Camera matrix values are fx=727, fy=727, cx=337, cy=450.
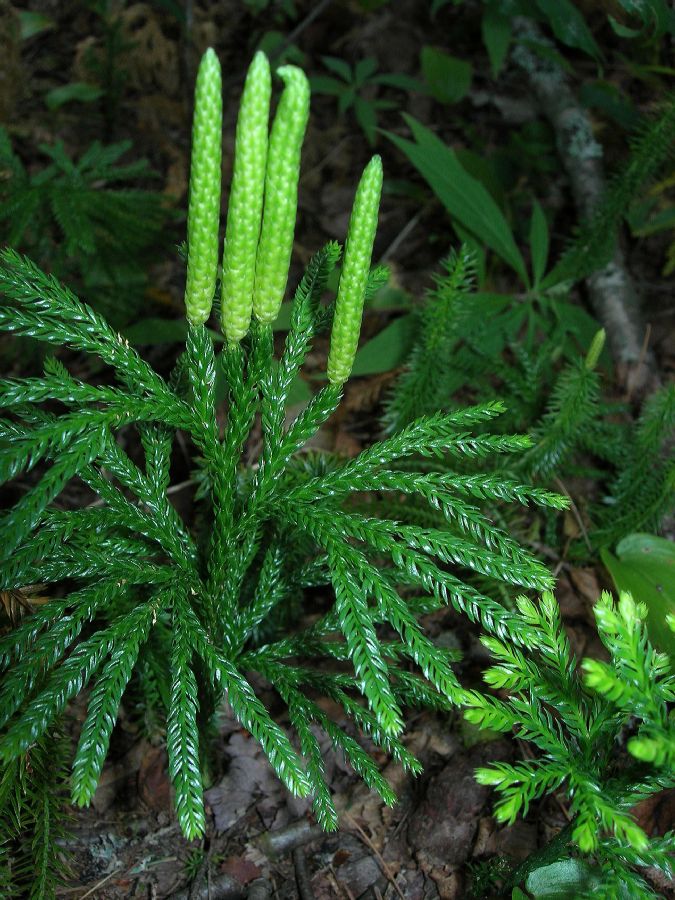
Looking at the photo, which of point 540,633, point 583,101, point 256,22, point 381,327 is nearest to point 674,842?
point 540,633

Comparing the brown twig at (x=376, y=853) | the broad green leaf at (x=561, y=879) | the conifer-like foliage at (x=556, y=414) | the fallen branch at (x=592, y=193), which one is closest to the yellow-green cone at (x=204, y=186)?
the conifer-like foliage at (x=556, y=414)

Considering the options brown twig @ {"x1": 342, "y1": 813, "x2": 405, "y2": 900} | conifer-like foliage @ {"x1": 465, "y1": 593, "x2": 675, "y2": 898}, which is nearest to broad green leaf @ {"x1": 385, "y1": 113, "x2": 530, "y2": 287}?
conifer-like foliage @ {"x1": 465, "y1": 593, "x2": 675, "y2": 898}

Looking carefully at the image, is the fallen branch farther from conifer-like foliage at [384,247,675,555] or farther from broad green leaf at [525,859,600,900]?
broad green leaf at [525,859,600,900]

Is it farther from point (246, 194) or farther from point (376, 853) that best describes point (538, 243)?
point (376, 853)

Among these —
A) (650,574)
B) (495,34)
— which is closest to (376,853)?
(650,574)

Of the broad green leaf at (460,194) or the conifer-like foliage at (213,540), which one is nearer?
the conifer-like foliage at (213,540)

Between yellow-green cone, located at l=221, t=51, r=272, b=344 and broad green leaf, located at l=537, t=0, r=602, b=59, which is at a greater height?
broad green leaf, located at l=537, t=0, r=602, b=59

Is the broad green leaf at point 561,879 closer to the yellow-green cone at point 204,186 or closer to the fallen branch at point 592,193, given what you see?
the yellow-green cone at point 204,186
